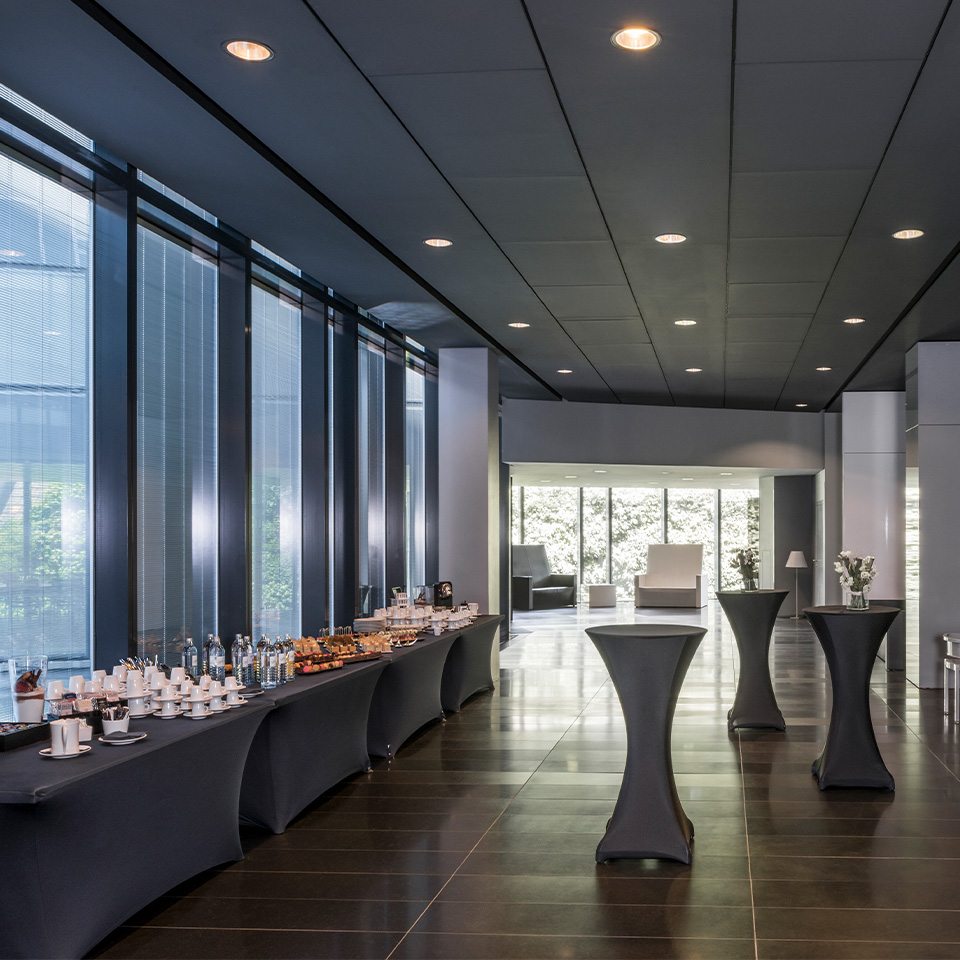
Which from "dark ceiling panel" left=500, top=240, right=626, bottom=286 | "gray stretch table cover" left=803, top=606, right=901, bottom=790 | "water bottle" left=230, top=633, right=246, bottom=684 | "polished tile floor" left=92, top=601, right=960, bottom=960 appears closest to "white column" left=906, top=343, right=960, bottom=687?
"polished tile floor" left=92, top=601, right=960, bottom=960

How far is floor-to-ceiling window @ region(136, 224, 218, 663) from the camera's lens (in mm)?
5672

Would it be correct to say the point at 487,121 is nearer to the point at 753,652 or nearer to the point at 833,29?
the point at 833,29

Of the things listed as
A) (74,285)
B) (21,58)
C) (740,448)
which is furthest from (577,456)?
(21,58)

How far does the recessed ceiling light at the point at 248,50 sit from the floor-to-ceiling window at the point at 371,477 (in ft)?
15.9

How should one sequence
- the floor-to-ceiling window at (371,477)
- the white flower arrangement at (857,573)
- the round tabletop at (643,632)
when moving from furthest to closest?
the floor-to-ceiling window at (371,477) → the white flower arrangement at (857,573) → the round tabletop at (643,632)

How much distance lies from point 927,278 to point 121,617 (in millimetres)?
6024

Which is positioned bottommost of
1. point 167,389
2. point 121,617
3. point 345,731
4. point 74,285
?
point 345,731

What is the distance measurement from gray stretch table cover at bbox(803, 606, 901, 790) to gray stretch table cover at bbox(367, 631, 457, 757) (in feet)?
8.56

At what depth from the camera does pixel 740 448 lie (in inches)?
603

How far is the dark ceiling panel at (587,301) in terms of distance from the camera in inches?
318

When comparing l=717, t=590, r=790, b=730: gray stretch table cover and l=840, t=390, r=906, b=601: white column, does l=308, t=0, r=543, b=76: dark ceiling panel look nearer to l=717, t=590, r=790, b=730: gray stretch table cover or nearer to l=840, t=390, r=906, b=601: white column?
l=717, t=590, r=790, b=730: gray stretch table cover

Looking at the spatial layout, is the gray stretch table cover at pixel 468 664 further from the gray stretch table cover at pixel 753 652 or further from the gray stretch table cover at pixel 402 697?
the gray stretch table cover at pixel 753 652

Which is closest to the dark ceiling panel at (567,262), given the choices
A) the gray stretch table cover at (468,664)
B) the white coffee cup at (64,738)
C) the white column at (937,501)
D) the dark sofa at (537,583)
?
the gray stretch table cover at (468,664)

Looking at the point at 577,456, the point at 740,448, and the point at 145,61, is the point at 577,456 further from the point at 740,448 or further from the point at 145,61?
the point at 145,61
